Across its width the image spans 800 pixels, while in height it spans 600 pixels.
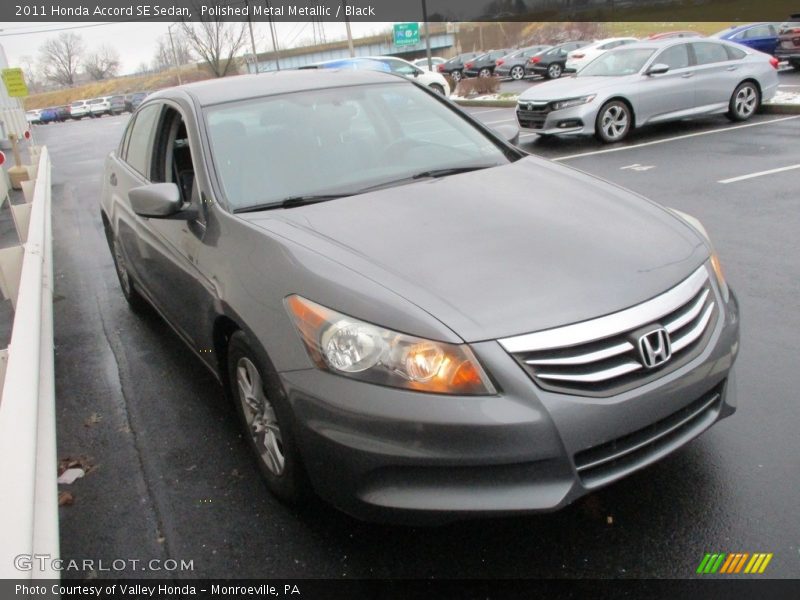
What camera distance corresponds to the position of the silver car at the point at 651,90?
38.4 ft

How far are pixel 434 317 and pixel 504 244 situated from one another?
21.7 inches

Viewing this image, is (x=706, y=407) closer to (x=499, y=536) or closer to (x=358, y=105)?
(x=499, y=536)

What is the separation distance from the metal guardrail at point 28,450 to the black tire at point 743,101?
471 inches

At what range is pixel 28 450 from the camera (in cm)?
242

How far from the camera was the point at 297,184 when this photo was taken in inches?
133

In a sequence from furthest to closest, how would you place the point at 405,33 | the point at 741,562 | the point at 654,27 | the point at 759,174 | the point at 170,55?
1. the point at 170,55
2. the point at 654,27
3. the point at 405,33
4. the point at 759,174
5. the point at 741,562

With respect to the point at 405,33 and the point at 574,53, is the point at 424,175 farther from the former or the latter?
the point at 405,33

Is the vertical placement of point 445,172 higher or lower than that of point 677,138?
higher

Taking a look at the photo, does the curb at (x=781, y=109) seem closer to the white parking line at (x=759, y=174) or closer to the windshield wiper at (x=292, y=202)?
the white parking line at (x=759, y=174)

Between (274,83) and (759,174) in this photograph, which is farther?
(759,174)

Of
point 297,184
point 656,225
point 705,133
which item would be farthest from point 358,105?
point 705,133

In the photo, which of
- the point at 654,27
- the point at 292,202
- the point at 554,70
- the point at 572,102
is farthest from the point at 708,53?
the point at 654,27

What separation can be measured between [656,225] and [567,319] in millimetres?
922

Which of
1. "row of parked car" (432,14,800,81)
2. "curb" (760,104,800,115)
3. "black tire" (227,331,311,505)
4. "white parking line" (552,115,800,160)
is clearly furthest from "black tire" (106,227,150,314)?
"curb" (760,104,800,115)
